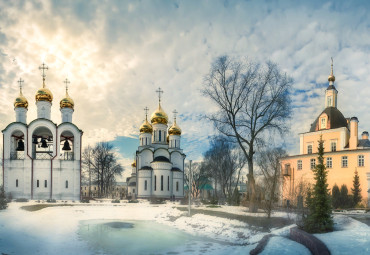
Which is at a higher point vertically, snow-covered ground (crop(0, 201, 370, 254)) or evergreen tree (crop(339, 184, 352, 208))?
snow-covered ground (crop(0, 201, 370, 254))

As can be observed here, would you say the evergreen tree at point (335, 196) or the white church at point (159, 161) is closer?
the evergreen tree at point (335, 196)

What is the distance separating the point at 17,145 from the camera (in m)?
36.9

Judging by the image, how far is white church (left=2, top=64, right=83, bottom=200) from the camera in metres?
34.4

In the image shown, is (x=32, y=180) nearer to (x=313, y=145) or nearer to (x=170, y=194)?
(x=170, y=194)

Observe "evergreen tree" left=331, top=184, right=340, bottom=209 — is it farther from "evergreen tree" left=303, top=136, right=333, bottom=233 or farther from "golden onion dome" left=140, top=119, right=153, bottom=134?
"golden onion dome" left=140, top=119, right=153, bottom=134

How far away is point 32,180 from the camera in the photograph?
113 feet

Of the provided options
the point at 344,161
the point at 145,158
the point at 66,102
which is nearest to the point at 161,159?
the point at 145,158

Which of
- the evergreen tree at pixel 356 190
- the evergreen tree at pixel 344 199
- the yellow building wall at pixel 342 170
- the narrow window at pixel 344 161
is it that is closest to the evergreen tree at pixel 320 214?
the yellow building wall at pixel 342 170

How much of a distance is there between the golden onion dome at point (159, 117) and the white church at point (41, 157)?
13.8m

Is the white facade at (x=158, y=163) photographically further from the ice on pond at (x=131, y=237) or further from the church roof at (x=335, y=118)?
the ice on pond at (x=131, y=237)

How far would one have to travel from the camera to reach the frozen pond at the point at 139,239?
452 inches

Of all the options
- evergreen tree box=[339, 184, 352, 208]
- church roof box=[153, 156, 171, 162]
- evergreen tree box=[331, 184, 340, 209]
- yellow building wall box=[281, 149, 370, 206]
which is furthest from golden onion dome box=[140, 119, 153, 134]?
evergreen tree box=[339, 184, 352, 208]

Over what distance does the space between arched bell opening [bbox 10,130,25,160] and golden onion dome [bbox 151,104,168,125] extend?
1873 centimetres

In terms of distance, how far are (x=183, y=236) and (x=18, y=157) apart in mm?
29118
